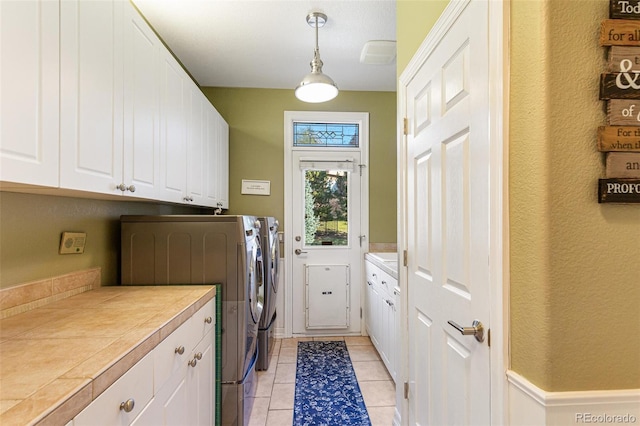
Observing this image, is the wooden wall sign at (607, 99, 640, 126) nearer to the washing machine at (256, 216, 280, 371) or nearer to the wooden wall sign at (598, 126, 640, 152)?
the wooden wall sign at (598, 126, 640, 152)

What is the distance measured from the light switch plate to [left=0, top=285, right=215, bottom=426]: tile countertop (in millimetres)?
219

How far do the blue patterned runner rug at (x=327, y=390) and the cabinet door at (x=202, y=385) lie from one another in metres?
0.62

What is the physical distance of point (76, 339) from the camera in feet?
3.22

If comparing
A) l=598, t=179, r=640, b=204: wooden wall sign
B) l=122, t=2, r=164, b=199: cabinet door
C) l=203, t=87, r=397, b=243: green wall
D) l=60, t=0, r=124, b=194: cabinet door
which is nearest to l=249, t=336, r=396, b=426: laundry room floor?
l=203, t=87, r=397, b=243: green wall

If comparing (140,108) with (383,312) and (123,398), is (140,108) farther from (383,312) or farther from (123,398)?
(383,312)

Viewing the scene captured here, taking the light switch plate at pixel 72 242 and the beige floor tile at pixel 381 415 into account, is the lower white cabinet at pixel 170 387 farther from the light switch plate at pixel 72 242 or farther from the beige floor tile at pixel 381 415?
the beige floor tile at pixel 381 415

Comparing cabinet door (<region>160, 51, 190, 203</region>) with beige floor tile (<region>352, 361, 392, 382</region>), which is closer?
cabinet door (<region>160, 51, 190, 203</region>)

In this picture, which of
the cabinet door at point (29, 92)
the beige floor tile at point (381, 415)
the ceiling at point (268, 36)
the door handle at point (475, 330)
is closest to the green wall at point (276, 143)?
the ceiling at point (268, 36)

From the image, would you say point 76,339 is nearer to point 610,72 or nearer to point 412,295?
point 412,295

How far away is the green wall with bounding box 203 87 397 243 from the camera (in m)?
3.44

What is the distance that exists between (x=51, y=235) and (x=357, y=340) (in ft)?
9.07

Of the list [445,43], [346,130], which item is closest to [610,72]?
[445,43]

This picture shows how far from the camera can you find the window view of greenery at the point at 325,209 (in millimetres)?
3504

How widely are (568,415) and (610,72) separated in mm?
834
